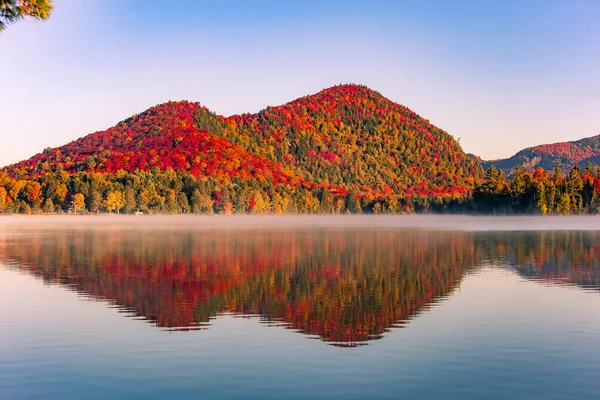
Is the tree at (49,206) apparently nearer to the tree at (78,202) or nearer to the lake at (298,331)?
the tree at (78,202)

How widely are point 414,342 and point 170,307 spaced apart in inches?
451

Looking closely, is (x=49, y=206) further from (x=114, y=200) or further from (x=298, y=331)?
(x=298, y=331)

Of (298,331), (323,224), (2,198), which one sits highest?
(2,198)

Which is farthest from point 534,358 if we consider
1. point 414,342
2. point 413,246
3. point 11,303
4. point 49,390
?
point 413,246

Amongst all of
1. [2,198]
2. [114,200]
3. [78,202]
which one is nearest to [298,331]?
[78,202]

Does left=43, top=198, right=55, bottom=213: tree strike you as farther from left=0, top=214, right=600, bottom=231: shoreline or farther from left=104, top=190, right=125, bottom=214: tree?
left=104, top=190, right=125, bottom=214: tree

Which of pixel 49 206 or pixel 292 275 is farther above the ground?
pixel 49 206

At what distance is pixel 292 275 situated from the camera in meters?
42.2

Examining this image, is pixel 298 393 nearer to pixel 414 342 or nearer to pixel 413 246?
pixel 414 342

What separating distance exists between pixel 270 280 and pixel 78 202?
162750mm

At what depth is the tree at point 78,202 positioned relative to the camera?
625 feet

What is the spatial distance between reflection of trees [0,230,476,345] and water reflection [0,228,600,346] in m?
0.05

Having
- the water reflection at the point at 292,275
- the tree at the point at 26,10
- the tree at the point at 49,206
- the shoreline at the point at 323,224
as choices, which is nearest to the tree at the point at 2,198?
the shoreline at the point at 323,224

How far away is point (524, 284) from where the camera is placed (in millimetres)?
38938
